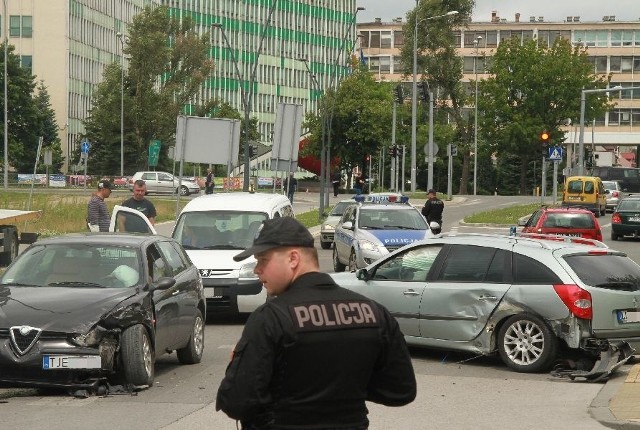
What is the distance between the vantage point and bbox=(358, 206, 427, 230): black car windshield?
28.0 meters

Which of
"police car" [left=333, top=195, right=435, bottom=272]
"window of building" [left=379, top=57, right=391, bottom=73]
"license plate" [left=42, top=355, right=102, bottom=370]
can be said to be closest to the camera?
"license plate" [left=42, top=355, right=102, bottom=370]

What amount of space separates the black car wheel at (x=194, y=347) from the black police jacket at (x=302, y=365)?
31.1ft

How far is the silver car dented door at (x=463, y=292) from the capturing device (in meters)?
14.7

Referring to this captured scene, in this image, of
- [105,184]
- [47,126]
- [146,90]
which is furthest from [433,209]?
[47,126]

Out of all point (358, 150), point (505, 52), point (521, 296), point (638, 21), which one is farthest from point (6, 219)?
point (638, 21)

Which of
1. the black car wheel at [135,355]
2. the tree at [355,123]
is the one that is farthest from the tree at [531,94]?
the black car wheel at [135,355]

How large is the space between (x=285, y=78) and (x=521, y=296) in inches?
5749

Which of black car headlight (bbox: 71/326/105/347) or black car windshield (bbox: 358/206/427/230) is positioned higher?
black car windshield (bbox: 358/206/427/230)

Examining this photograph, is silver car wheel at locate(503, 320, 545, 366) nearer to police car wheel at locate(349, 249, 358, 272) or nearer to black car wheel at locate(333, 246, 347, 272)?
police car wheel at locate(349, 249, 358, 272)

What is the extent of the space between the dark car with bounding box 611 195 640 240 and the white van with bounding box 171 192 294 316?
26911 mm

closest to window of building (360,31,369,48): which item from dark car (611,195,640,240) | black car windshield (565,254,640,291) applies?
dark car (611,195,640,240)

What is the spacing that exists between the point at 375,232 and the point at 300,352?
22.7 meters

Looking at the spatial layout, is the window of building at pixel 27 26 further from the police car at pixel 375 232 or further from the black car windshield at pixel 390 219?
the black car windshield at pixel 390 219

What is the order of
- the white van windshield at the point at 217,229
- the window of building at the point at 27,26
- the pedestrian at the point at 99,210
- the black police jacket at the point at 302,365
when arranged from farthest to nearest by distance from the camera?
the window of building at the point at 27,26, the pedestrian at the point at 99,210, the white van windshield at the point at 217,229, the black police jacket at the point at 302,365
